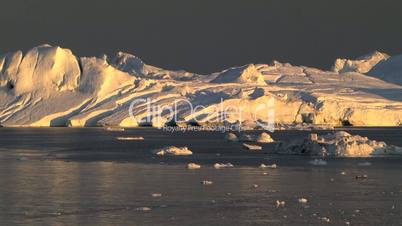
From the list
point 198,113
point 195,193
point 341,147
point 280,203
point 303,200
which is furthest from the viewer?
point 198,113

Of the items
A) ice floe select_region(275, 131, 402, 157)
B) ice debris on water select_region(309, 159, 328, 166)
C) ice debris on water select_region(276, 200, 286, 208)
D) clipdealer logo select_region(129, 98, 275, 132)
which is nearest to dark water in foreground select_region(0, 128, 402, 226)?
ice debris on water select_region(276, 200, 286, 208)

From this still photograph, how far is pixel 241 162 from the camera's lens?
156ft

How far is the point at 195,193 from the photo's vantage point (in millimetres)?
30422

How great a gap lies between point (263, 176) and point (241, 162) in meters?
9.85

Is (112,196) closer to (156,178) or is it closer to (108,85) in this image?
(156,178)

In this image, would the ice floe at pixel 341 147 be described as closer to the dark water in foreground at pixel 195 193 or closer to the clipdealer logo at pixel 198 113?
the dark water in foreground at pixel 195 193

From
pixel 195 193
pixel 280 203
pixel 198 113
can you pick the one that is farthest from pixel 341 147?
pixel 198 113

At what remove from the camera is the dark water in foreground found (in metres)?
24.3

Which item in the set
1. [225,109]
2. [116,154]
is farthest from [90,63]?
[116,154]

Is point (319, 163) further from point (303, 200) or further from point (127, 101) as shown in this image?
point (127, 101)

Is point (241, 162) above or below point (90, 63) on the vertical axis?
below

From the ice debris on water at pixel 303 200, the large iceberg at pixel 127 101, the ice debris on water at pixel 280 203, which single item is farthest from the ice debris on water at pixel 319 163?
the large iceberg at pixel 127 101

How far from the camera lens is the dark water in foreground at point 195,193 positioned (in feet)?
79.8

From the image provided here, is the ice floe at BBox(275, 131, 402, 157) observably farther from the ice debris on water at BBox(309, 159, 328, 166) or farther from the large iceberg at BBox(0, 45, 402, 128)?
the large iceberg at BBox(0, 45, 402, 128)
